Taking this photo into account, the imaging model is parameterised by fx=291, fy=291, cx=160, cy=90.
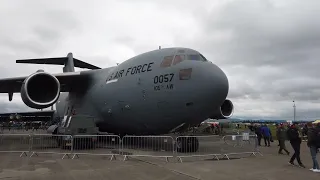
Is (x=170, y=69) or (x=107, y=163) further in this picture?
(x=170, y=69)

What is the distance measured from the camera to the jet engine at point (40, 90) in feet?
46.8

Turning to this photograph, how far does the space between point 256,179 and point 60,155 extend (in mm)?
7472

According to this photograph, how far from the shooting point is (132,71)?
45.1 feet

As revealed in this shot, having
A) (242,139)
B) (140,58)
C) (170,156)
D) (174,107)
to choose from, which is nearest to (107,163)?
(170,156)

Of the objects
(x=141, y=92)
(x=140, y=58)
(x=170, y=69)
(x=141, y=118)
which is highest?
(x=140, y=58)

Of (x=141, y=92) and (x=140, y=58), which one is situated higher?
(x=140, y=58)

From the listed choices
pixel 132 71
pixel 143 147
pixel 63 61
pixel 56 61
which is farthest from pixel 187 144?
pixel 56 61

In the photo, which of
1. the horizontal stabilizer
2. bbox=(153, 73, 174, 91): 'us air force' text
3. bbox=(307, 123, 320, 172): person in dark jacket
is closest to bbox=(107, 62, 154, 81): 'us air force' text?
bbox=(153, 73, 174, 91): 'us air force' text

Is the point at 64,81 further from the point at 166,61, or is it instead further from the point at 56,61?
the point at 166,61

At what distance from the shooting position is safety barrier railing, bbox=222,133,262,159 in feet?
41.2

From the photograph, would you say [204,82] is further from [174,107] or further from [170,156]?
[170,156]

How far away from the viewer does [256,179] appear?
7090 mm

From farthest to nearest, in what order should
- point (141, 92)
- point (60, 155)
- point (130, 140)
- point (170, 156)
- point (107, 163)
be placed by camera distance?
point (130, 140)
point (141, 92)
point (60, 155)
point (170, 156)
point (107, 163)

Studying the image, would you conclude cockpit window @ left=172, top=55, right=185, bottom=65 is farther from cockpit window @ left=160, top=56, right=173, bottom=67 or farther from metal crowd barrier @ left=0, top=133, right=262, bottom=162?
metal crowd barrier @ left=0, top=133, right=262, bottom=162
